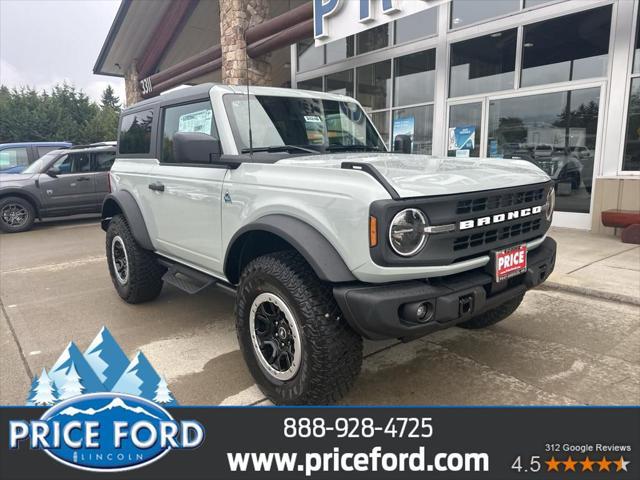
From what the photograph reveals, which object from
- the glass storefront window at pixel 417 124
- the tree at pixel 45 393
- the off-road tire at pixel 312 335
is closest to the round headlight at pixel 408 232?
the off-road tire at pixel 312 335

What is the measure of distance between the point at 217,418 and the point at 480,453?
134 cm

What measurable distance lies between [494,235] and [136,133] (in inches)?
138

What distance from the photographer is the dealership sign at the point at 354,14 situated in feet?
24.3

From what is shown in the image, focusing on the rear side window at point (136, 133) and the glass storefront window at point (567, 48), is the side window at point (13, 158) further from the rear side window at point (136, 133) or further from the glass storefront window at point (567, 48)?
the glass storefront window at point (567, 48)

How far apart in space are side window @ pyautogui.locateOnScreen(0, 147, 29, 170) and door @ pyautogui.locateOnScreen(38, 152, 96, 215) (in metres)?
2.43

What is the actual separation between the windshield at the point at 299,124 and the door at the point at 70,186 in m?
8.56

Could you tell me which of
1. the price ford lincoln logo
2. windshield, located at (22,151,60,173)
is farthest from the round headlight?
windshield, located at (22,151,60,173)

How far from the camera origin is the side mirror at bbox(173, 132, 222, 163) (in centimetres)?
285

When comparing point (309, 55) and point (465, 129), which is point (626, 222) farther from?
point (309, 55)

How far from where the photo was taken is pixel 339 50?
38.1 ft

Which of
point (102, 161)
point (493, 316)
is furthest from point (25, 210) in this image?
point (493, 316)

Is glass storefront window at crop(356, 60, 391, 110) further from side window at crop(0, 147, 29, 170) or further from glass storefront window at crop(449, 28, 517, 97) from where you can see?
side window at crop(0, 147, 29, 170)

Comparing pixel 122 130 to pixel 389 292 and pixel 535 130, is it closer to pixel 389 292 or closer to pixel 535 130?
pixel 389 292

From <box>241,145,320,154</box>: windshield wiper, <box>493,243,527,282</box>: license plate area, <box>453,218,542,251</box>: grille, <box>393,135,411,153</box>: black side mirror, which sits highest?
<box>393,135,411,153</box>: black side mirror
